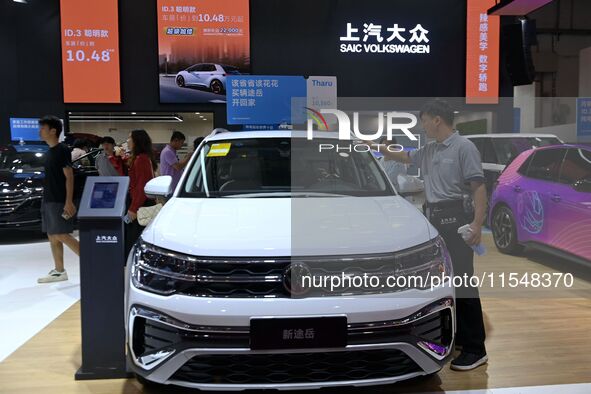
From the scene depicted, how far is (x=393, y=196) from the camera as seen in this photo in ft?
9.23

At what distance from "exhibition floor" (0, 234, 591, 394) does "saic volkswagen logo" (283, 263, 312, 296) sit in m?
0.83

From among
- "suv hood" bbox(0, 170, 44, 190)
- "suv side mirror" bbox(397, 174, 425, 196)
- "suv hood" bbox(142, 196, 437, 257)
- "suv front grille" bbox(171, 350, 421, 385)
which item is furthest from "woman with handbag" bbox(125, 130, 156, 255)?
"suv hood" bbox(0, 170, 44, 190)

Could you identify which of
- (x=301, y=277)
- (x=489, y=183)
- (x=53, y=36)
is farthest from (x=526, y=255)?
(x=53, y=36)

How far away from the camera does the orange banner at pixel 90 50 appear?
320 inches

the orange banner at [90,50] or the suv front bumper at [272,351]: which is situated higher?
the orange banner at [90,50]

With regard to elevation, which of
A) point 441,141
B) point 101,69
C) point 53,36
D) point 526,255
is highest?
point 53,36

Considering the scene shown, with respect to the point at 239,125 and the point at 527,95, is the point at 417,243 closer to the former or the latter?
the point at 239,125

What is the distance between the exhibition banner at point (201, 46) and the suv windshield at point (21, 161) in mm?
2133

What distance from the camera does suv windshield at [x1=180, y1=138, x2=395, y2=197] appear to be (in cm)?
295

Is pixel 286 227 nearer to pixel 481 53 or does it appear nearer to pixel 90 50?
pixel 90 50

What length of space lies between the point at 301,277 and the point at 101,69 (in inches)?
288

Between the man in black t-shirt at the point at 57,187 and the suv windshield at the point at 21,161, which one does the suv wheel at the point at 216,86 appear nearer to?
the suv windshield at the point at 21,161

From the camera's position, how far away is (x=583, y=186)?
14.5 feet

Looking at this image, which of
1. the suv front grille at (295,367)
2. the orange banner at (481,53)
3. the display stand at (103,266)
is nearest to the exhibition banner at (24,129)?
the display stand at (103,266)
